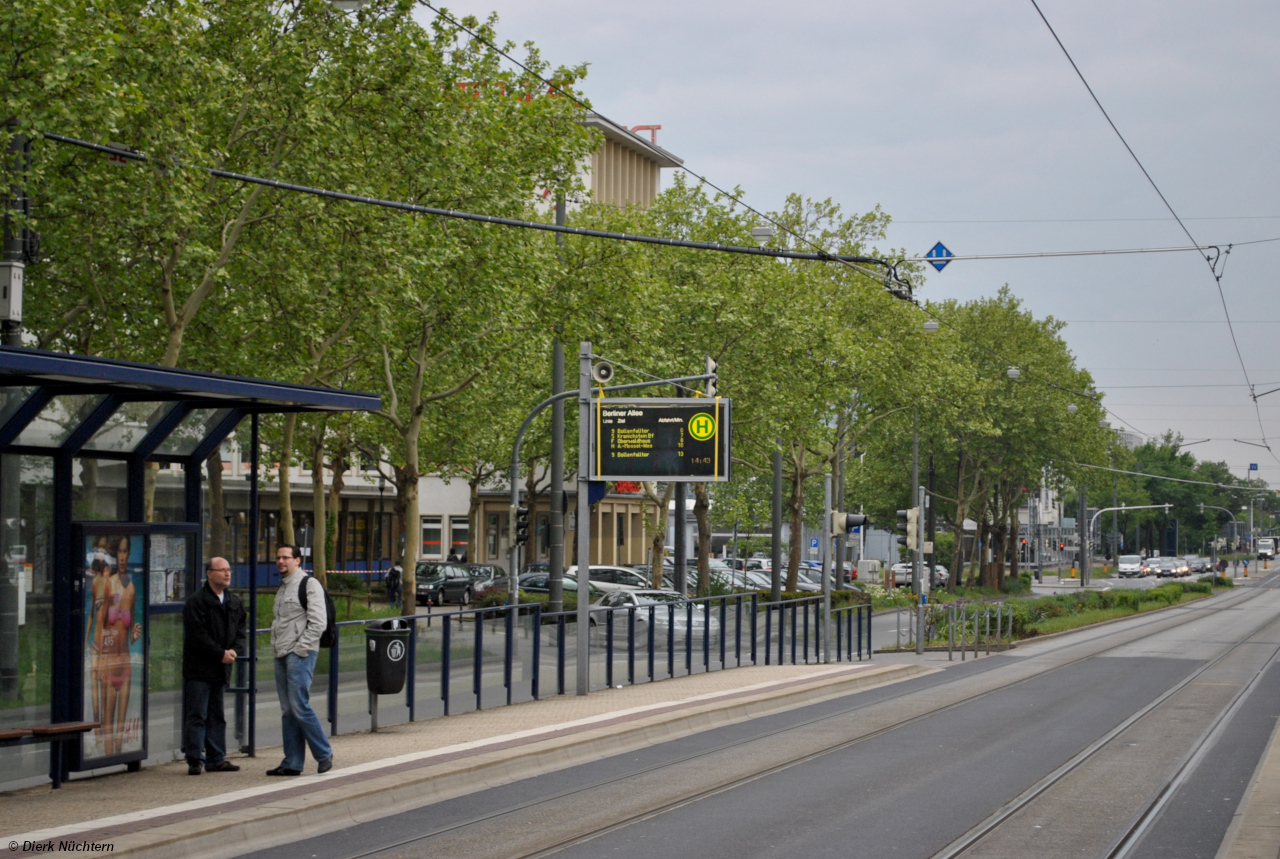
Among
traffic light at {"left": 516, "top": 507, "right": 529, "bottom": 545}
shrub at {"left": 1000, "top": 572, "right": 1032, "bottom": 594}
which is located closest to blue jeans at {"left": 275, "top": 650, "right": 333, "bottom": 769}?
traffic light at {"left": 516, "top": 507, "right": 529, "bottom": 545}

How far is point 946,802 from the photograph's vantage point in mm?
11672

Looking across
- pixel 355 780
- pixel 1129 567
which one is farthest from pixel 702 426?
pixel 1129 567

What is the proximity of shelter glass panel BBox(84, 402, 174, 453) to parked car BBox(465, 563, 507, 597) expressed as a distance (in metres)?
38.4

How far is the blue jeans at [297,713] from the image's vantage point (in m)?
11.4

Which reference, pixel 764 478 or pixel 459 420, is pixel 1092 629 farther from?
pixel 764 478

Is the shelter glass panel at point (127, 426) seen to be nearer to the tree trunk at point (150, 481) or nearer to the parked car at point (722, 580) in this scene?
the tree trunk at point (150, 481)

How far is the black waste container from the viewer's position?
47.5 ft

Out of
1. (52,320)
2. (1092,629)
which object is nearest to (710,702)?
(52,320)

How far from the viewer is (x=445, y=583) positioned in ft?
173

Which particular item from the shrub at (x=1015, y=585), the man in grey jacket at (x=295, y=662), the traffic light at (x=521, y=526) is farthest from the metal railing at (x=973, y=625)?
the shrub at (x=1015, y=585)

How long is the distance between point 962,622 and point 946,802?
22.9 m

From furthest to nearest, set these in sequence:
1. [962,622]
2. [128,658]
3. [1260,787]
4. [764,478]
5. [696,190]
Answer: [764,478] < [696,190] < [962,622] < [1260,787] < [128,658]

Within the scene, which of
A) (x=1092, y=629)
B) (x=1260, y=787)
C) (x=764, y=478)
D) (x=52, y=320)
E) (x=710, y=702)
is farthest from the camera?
(x=764, y=478)

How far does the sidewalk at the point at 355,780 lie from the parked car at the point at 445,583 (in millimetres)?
33204
